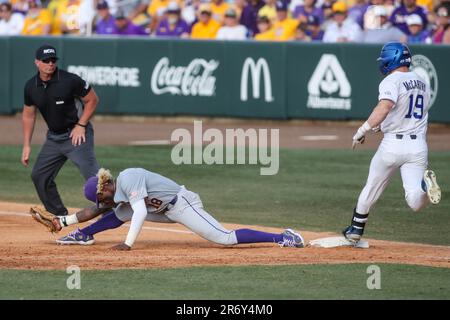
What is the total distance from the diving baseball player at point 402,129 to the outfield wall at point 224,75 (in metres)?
10.4

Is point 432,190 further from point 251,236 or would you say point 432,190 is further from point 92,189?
point 92,189

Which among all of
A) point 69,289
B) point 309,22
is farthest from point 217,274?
point 309,22

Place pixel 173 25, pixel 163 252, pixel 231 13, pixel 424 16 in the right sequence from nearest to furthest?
pixel 163 252 < pixel 424 16 < pixel 231 13 < pixel 173 25

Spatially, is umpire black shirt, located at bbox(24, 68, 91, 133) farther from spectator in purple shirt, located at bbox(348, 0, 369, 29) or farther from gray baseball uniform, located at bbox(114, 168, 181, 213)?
spectator in purple shirt, located at bbox(348, 0, 369, 29)

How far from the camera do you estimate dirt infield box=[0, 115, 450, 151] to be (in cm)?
1959

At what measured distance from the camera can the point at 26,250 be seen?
1016cm

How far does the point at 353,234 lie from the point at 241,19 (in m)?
13.5

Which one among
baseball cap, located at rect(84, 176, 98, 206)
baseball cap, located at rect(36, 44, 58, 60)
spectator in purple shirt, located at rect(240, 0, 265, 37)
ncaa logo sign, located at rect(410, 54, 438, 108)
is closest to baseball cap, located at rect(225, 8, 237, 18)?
spectator in purple shirt, located at rect(240, 0, 265, 37)

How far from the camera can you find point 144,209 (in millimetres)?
9656

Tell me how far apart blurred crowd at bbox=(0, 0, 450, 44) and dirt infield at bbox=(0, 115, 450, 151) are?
68.1 inches

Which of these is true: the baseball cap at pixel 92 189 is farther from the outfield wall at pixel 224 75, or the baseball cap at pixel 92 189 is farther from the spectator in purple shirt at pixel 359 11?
the spectator in purple shirt at pixel 359 11

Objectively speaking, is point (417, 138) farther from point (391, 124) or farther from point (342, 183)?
point (342, 183)

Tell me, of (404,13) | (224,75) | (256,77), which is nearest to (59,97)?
(404,13)

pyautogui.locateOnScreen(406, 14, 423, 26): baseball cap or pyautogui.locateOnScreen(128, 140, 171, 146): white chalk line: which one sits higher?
pyautogui.locateOnScreen(406, 14, 423, 26): baseball cap
